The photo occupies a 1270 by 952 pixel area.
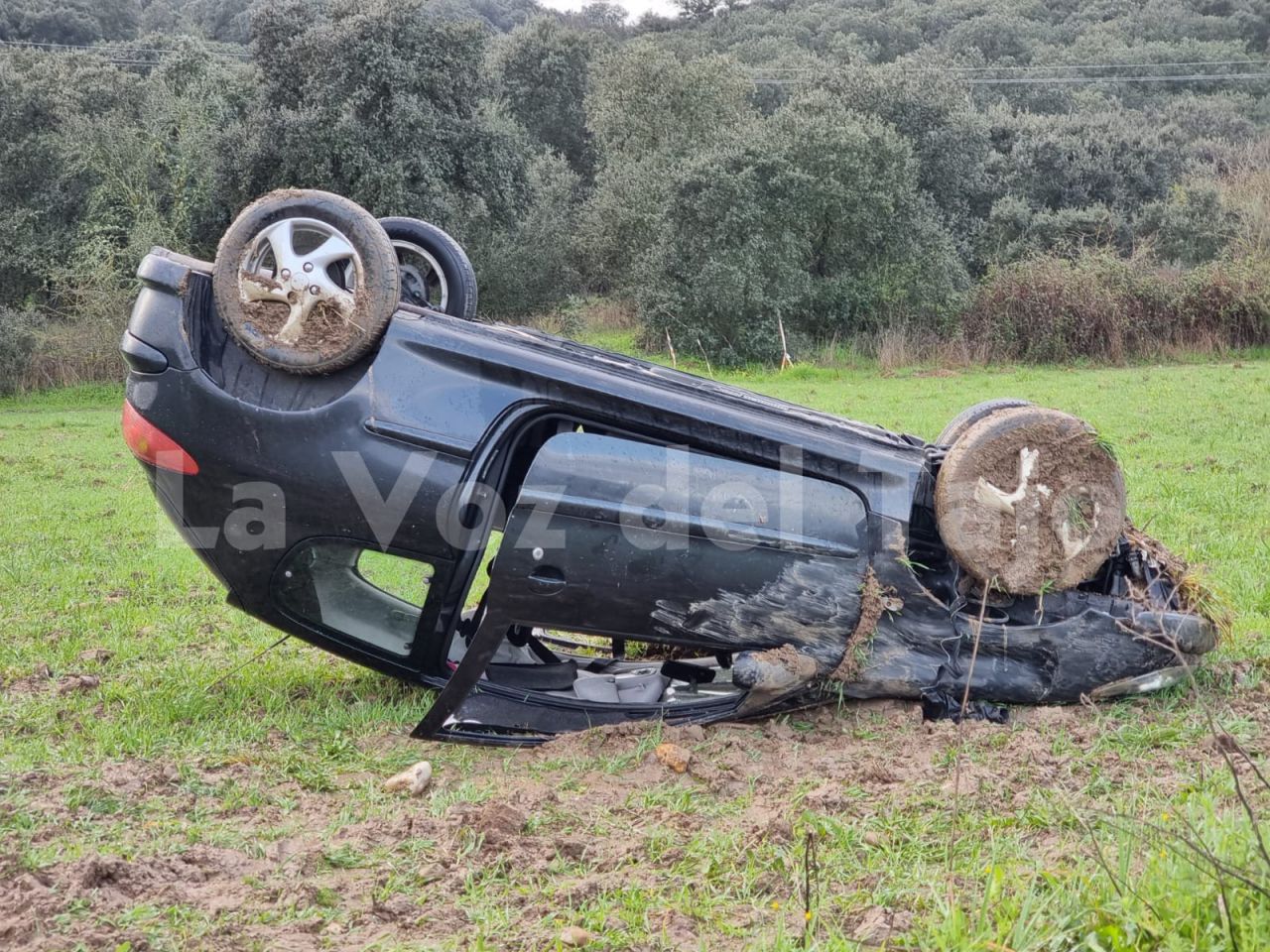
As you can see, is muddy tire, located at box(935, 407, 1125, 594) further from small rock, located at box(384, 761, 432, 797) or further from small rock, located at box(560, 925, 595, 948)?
small rock, located at box(560, 925, 595, 948)

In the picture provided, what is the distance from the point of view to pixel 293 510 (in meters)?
4.34

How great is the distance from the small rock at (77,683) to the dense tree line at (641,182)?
20.3 m

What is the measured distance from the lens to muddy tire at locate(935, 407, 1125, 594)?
4.30 m

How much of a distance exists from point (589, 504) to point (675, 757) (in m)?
0.89

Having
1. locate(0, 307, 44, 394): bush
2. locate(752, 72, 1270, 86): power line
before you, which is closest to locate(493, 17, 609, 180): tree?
locate(752, 72, 1270, 86): power line

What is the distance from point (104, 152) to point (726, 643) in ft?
93.2

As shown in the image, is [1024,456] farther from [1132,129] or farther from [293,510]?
[1132,129]

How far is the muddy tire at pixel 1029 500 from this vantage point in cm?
430

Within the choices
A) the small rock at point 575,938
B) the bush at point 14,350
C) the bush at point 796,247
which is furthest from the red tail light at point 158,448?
the bush at point 796,247

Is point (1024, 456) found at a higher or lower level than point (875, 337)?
higher

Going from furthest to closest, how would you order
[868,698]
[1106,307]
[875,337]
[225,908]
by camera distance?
[875,337], [1106,307], [868,698], [225,908]

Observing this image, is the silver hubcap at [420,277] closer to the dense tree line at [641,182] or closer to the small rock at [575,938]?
the small rock at [575,938]

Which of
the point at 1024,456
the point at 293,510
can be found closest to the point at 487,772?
the point at 293,510

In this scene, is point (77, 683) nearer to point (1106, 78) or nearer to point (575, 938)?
point (575, 938)
